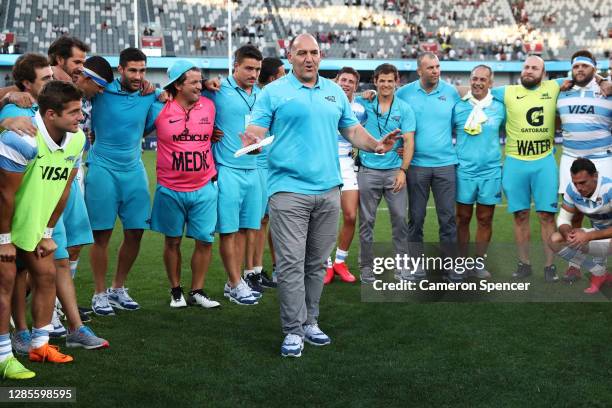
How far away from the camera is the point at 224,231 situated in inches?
260

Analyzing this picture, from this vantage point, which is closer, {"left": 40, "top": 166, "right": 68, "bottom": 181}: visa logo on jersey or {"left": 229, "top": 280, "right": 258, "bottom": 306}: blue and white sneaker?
{"left": 40, "top": 166, "right": 68, "bottom": 181}: visa logo on jersey

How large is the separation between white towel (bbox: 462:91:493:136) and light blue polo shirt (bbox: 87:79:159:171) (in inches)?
122

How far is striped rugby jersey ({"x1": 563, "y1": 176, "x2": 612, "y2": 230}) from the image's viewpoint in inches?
263

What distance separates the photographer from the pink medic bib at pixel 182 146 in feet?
20.5

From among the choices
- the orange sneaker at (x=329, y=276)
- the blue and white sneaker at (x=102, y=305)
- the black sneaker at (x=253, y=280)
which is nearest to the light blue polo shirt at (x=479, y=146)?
the orange sneaker at (x=329, y=276)

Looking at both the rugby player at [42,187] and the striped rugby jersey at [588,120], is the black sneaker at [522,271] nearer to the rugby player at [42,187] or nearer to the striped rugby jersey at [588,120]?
the striped rugby jersey at [588,120]

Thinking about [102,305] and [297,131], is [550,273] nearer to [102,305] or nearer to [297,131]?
[297,131]

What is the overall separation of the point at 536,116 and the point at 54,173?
4.67 m

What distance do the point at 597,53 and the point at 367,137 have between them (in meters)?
43.0

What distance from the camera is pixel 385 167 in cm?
741

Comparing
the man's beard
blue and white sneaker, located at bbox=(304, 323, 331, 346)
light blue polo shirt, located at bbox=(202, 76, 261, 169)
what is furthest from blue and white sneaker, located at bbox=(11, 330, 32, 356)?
the man's beard

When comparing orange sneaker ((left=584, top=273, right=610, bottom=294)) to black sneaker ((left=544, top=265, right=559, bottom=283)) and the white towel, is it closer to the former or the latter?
black sneaker ((left=544, top=265, right=559, bottom=283))

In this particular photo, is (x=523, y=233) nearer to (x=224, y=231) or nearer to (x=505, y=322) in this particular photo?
(x=505, y=322)

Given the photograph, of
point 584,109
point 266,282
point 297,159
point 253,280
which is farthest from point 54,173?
point 584,109
